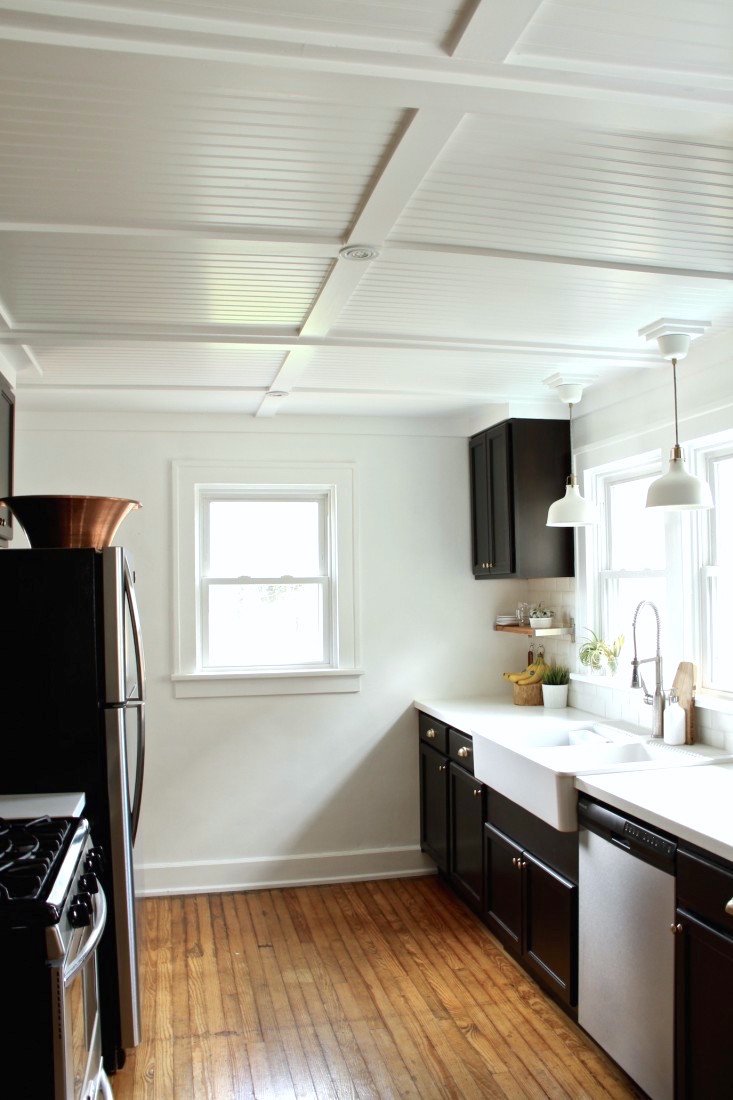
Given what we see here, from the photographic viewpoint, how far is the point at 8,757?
269cm

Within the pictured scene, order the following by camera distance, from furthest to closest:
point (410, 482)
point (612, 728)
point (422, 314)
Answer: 1. point (410, 482)
2. point (612, 728)
3. point (422, 314)

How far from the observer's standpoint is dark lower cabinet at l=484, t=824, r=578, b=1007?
295 centimetres

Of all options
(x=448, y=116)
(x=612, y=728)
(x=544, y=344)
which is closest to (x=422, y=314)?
(x=544, y=344)

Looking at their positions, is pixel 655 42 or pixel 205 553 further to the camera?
pixel 205 553

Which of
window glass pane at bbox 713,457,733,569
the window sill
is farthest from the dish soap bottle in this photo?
the window sill

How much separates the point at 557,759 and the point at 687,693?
597mm

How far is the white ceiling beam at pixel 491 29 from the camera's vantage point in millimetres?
1312

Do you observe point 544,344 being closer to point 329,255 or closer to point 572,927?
point 329,255

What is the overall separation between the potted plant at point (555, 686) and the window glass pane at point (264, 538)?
1304mm

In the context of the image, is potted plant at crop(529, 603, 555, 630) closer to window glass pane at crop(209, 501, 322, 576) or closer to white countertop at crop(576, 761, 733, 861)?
window glass pane at crop(209, 501, 322, 576)

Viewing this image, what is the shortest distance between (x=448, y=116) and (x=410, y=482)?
3225mm

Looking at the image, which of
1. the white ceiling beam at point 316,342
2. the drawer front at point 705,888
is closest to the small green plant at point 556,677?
the white ceiling beam at point 316,342

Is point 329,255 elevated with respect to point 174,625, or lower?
elevated

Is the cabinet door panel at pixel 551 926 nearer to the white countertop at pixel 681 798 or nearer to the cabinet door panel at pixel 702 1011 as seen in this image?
the white countertop at pixel 681 798
